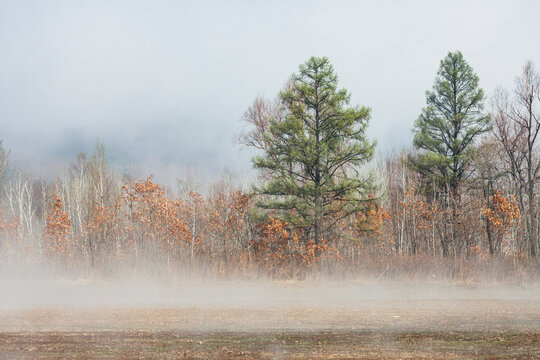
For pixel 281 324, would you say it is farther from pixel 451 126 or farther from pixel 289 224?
pixel 451 126

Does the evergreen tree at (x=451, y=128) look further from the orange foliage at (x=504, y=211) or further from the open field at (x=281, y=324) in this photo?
the open field at (x=281, y=324)

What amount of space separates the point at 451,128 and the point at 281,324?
2545cm

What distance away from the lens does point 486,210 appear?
26141 mm

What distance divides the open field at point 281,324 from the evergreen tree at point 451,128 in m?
14.8

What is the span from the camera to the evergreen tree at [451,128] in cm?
3306

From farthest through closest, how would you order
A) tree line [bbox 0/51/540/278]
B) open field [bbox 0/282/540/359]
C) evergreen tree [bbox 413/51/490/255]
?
evergreen tree [bbox 413/51/490/255]
tree line [bbox 0/51/540/278]
open field [bbox 0/282/540/359]

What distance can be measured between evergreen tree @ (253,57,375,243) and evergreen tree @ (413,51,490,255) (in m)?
10.4

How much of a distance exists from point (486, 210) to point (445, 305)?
12.3m

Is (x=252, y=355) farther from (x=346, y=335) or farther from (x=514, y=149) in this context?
(x=514, y=149)

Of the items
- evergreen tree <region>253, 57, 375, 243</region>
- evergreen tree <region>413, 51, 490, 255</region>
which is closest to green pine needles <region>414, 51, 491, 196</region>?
evergreen tree <region>413, 51, 490, 255</region>

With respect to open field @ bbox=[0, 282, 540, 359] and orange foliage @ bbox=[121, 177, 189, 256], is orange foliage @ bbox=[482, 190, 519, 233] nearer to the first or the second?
open field @ bbox=[0, 282, 540, 359]

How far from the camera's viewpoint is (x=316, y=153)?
24250 mm

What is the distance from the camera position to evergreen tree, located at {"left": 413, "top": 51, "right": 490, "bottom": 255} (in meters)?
33.1

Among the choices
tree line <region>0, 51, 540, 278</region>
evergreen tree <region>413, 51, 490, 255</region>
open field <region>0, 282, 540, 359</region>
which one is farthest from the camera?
evergreen tree <region>413, 51, 490, 255</region>
